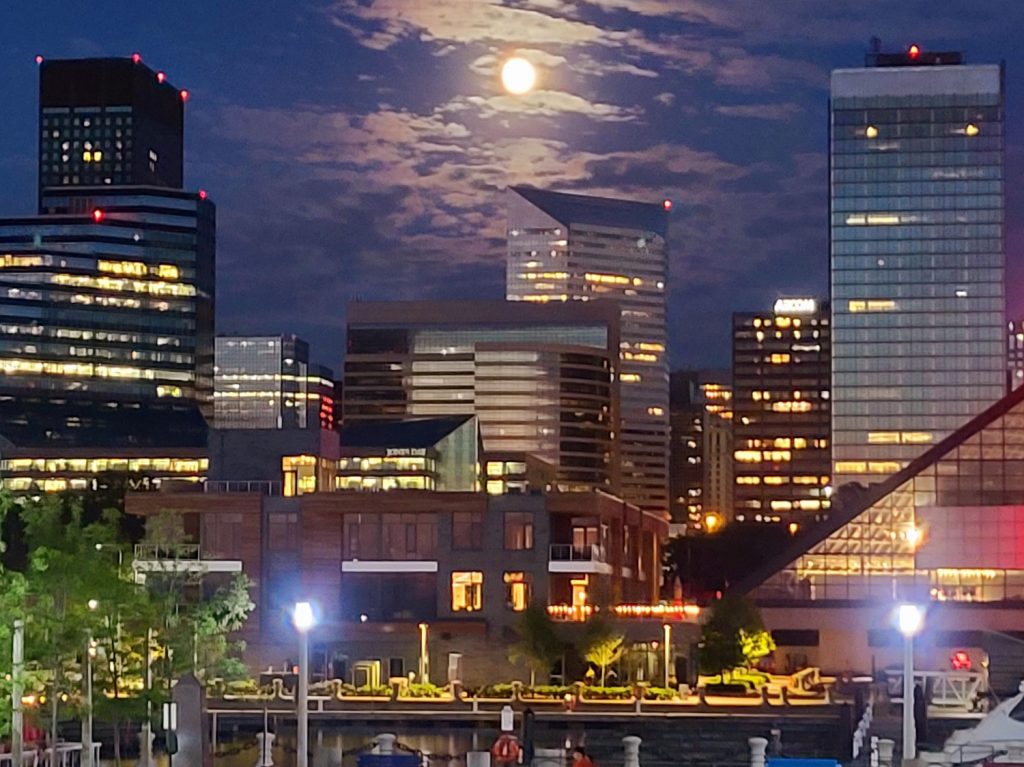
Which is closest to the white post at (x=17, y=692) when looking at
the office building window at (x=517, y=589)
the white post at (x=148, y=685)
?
the white post at (x=148, y=685)

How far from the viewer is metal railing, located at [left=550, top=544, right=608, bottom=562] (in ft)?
332

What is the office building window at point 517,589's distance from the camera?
99500 mm

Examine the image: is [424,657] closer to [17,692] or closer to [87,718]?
[87,718]

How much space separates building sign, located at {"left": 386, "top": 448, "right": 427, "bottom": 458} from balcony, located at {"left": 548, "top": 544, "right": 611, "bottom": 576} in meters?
90.8

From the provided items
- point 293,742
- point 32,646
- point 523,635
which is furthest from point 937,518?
point 32,646

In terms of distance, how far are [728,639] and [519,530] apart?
13.5 meters

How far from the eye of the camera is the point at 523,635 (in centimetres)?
9156

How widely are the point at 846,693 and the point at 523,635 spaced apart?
57.5 feet

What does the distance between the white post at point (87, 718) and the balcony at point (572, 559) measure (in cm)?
4480

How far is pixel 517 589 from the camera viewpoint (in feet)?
327

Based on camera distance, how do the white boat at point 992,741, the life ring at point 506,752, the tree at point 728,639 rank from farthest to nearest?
the tree at point 728,639 → the life ring at point 506,752 → the white boat at point 992,741

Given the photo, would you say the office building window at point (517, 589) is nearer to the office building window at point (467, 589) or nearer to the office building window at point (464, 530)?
the office building window at point (467, 589)

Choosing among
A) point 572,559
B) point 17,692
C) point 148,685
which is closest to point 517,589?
point 572,559

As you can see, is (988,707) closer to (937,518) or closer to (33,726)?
(33,726)
